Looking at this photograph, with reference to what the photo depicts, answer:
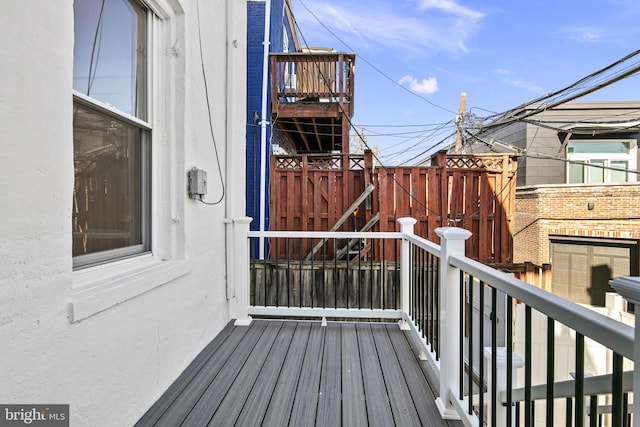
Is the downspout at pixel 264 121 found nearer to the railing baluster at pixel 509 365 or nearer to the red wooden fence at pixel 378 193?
the red wooden fence at pixel 378 193

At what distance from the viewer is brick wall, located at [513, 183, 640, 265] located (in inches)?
278

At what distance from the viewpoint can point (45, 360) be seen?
1.08m

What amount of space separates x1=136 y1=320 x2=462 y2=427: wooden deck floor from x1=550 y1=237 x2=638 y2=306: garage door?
7.57 metres

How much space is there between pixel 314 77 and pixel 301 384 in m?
5.60

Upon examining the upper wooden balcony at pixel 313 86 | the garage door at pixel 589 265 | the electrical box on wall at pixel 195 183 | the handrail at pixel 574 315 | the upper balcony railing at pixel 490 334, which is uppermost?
the upper wooden balcony at pixel 313 86

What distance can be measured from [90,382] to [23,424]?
0.81ft

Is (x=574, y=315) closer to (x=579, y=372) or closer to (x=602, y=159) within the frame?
(x=579, y=372)

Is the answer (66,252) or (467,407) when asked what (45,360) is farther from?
(467,407)

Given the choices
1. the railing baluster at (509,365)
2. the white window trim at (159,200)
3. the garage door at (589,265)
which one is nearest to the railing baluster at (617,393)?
the railing baluster at (509,365)

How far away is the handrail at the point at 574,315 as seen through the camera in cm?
68

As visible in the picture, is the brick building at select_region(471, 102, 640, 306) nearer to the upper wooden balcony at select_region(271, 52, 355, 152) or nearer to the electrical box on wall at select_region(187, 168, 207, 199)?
the upper wooden balcony at select_region(271, 52, 355, 152)

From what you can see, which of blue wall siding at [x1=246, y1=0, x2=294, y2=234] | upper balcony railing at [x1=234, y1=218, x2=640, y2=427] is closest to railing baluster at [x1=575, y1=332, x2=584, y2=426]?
upper balcony railing at [x1=234, y1=218, x2=640, y2=427]

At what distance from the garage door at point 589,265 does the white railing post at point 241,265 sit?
8.32 meters

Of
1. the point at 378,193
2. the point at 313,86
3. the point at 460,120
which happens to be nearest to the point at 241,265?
the point at 378,193
